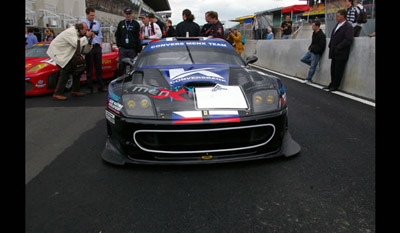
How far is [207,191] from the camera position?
2.38 metres

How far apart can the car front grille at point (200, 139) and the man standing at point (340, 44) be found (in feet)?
14.4

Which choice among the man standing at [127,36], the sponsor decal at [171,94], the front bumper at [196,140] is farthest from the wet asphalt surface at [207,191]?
the man standing at [127,36]

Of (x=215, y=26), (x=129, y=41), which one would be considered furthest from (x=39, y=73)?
(x=215, y=26)

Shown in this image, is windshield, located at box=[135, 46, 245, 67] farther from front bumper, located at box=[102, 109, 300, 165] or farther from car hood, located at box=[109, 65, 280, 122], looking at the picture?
front bumper, located at box=[102, 109, 300, 165]

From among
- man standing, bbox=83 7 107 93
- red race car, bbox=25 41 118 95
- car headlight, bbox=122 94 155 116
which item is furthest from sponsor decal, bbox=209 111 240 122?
red race car, bbox=25 41 118 95

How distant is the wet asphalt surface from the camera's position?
1.96 m

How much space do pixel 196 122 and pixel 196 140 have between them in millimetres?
168

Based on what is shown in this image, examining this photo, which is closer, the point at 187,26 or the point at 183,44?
the point at 183,44

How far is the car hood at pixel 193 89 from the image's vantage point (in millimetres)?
2693

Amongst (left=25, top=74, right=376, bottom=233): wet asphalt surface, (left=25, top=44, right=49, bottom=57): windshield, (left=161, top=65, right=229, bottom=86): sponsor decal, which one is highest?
(left=25, top=44, right=49, bottom=57): windshield

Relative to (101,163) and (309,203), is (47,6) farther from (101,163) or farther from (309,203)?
(309,203)

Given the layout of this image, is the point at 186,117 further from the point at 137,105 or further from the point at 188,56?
the point at 188,56

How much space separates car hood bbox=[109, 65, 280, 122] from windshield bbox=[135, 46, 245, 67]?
28 centimetres

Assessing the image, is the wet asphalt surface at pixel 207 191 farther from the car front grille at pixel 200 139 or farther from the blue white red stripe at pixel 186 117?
the blue white red stripe at pixel 186 117
